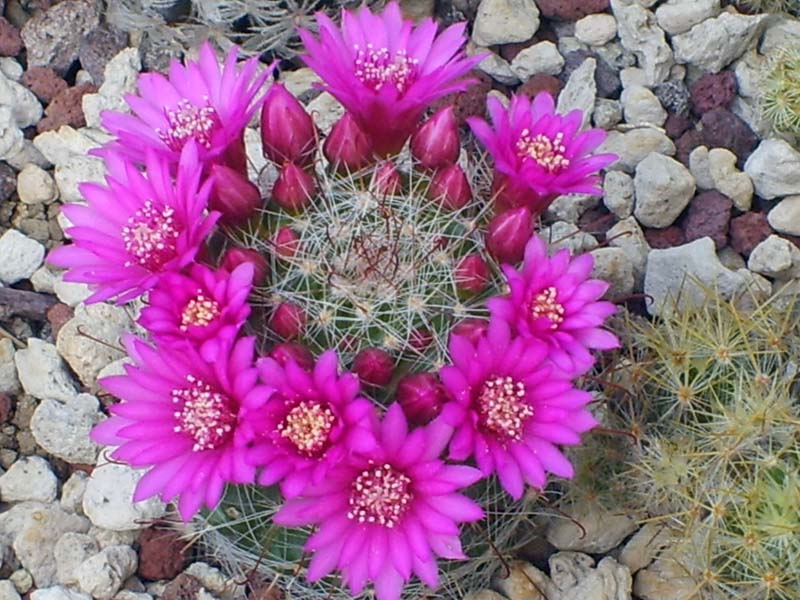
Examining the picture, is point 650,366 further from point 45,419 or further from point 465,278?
point 45,419

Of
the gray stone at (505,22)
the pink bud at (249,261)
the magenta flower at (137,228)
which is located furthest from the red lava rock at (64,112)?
the pink bud at (249,261)

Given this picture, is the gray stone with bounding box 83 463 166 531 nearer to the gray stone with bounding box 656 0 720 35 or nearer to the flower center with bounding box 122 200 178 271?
the flower center with bounding box 122 200 178 271

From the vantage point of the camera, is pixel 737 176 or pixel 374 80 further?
pixel 737 176

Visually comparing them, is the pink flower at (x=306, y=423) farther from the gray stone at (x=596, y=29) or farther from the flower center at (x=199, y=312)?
the gray stone at (x=596, y=29)

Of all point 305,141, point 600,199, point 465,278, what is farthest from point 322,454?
point 600,199

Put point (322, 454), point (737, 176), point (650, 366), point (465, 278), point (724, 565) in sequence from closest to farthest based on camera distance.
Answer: point (322, 454) < point (465, 278) < point (724, 565) < point (650, 366) < point (737, 176)

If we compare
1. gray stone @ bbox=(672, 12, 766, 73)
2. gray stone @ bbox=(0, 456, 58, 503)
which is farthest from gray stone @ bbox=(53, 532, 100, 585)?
gray stone @ bbox=(672, 12, 766, 73)

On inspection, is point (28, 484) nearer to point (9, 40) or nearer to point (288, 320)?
point (288, 320)

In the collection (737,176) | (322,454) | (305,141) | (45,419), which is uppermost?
(305,141)
